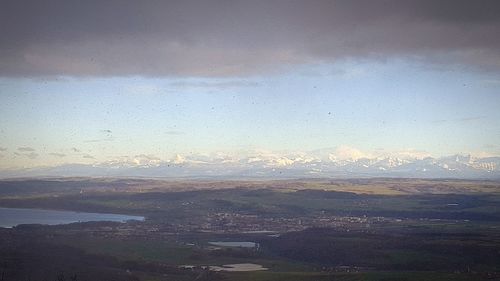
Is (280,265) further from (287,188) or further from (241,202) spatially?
(287,188)

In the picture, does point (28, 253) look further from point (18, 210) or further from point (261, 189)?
point (261, 189)

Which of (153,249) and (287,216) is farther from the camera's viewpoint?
(287,216)

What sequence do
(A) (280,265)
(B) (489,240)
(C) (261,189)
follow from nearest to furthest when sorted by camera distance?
1. (A) (280,265)
2. (B) (489,240)
3. (C) (261,189)

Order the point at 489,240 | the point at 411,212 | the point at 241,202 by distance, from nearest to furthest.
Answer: the point at 489,240, the point at 411,212, the point at 241,202

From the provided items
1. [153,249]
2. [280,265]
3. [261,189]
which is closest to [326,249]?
[280,265]

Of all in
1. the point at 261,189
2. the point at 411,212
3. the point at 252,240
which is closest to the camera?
the point at 252,240

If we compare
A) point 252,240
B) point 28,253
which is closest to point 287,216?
point 252,240
